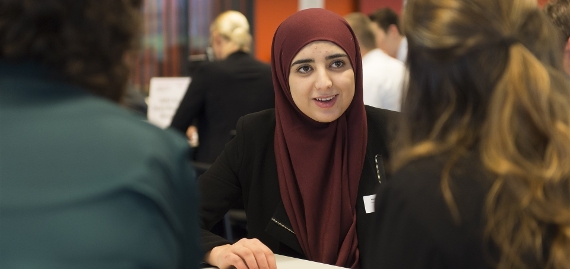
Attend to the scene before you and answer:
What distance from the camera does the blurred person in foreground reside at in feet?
2.29

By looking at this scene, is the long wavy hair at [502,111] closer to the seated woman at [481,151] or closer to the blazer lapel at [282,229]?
the seated woman at [481,151]

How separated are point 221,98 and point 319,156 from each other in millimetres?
2029

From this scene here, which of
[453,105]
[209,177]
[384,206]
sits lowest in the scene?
[209,177]

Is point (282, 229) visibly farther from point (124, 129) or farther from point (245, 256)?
point (124, 129)

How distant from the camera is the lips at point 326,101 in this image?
1.98 metres

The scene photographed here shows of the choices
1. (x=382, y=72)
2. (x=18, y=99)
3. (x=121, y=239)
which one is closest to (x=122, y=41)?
(x=18, y=99)

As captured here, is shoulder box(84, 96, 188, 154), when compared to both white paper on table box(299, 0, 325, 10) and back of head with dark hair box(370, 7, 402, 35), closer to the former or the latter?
back of head with dark hair box(370, 7, 402, 35)

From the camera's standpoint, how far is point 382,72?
404cm

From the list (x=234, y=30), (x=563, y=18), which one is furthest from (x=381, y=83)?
(x=563, y=18)

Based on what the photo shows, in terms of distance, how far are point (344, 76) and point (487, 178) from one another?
113 centimetres

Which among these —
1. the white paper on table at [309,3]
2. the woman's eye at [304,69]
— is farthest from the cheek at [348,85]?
the white paper on table at [309,3]

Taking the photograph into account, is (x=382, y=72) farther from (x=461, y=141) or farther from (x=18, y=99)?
(x=18, y=99)

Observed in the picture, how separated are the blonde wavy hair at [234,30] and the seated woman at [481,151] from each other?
11.4 ft

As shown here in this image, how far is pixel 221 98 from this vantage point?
390cm
